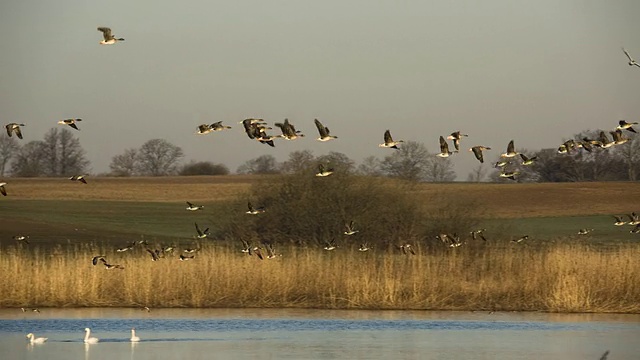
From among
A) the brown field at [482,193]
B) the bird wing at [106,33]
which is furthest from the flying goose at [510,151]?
the brown field at [482,193]

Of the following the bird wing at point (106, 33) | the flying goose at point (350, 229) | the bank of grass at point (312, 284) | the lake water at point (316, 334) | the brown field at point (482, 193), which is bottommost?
the lake water at point (316, 334)

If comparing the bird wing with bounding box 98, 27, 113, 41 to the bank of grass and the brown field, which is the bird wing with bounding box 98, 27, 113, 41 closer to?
the bank of grass

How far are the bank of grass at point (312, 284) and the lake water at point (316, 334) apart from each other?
0.79 m

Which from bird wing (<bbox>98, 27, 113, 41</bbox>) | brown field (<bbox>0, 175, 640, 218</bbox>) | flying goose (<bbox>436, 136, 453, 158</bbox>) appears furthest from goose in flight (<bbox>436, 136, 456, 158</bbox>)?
brown field (<bbox>0, 175, 640, 218</bbox>)

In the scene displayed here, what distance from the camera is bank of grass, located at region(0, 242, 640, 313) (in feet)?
96.1

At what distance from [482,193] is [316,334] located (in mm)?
63779

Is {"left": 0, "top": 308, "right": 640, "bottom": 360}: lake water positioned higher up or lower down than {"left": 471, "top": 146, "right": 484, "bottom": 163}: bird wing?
lower down

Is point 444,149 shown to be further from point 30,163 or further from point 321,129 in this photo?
point 30,163

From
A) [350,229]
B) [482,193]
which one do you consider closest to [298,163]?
[350,229]

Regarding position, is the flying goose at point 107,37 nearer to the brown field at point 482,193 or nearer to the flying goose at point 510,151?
the flying goose at point 510,151

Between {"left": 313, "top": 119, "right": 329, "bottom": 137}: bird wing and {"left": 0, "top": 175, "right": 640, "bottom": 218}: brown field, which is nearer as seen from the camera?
{"left": 313, "top": 119, "right": 329, "bottom": 137}: bird wing

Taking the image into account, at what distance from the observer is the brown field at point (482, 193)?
79375mm

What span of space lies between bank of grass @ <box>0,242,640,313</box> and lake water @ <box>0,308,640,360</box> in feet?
2.60

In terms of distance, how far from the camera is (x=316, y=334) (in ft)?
79.9
